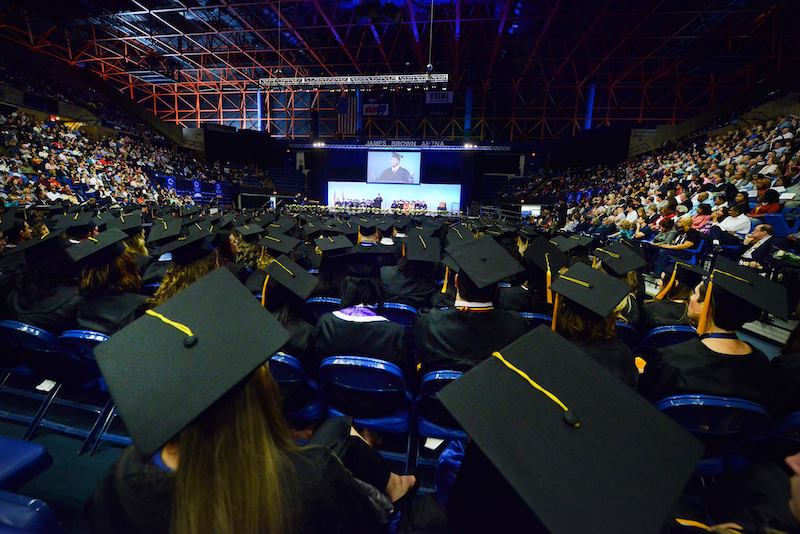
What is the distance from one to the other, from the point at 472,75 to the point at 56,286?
2175 centimetres

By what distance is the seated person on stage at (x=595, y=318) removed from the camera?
6.17 feet

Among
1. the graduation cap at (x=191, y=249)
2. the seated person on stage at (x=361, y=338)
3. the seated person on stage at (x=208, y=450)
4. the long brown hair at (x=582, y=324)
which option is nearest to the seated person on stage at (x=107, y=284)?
the graduation cap at (x=191, y=249)

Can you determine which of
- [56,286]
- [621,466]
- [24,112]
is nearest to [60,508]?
[56,286]

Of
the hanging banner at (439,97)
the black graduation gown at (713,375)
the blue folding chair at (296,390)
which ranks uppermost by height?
the hanging banner at (439,97)

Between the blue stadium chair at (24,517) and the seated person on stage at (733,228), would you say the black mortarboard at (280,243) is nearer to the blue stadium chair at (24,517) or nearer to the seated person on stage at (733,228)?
the blue stadium chair at (24,517)

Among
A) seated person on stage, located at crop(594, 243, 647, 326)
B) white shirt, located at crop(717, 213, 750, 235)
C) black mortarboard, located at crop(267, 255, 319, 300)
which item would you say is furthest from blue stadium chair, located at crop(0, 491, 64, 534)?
white shirt, located at crop(717, 213, 750, 235)

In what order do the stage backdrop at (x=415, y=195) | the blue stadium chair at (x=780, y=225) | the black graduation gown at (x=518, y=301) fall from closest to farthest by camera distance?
1. the black graduation gown at (x=518, y=301)
2. the blue stadium chair at (x=780, y=225)
3. the stage backdrop at (x=415, y=195)

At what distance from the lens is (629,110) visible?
21141mm

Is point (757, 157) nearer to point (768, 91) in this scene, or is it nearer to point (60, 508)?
point (768, 91)

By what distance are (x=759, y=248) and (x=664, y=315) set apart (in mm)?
4127

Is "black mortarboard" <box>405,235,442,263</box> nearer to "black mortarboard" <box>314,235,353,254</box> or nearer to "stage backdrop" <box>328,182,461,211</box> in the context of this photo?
"black mortarboard" <box>314,235,353,254</box>

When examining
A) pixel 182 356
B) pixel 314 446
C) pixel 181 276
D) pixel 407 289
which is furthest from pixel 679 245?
pixel 182 356

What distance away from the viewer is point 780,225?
6004mm

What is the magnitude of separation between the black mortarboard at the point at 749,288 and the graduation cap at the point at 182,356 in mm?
2513
